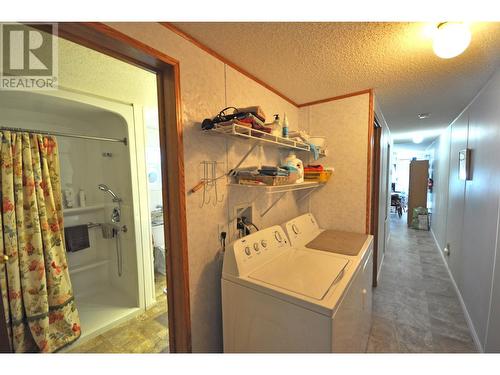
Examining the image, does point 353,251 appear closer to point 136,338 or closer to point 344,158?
point 344,158

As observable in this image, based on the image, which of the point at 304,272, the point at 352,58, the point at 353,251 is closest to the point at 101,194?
the point at 304,272

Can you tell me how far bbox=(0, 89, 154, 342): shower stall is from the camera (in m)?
2.06

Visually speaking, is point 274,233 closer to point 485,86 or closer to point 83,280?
point 485,86

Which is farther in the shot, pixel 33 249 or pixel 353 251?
pixel 33 249

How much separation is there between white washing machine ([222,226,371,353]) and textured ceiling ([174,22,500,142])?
45.7 inches

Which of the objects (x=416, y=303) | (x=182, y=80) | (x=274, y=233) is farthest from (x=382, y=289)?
(x=182, y=80)

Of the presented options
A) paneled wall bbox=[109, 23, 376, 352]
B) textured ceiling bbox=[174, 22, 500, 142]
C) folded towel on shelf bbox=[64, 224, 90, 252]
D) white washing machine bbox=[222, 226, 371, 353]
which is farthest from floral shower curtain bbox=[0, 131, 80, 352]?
textured ceiling bbox=[174, 22, 500, 142]

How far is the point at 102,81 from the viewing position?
1653mm

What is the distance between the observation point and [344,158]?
207 centimetres

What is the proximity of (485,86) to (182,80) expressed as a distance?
2.54 meters

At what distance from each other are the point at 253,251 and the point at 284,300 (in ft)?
1.23

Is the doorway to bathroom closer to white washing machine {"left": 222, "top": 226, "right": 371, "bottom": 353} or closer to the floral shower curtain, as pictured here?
the floral shower curtain

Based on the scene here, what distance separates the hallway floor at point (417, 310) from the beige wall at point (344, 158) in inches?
38.0

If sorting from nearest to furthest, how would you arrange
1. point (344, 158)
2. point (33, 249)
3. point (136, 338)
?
point (33, 249), point (136, 338), point (344, 158)
